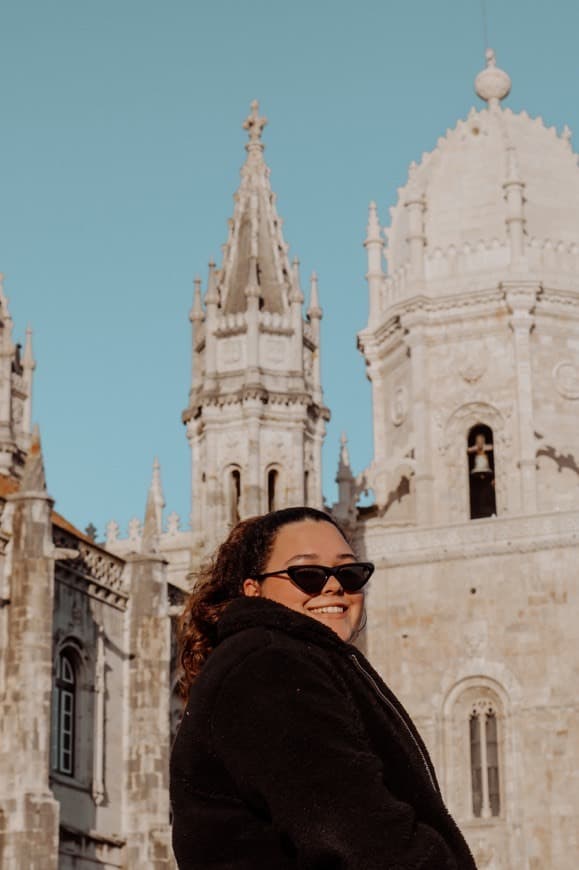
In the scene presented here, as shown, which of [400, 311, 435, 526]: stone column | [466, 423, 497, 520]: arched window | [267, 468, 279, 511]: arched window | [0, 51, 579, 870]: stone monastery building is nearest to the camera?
[0, 51, 579, 870]: stone monastery building

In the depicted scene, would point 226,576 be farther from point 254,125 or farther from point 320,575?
point 254,125

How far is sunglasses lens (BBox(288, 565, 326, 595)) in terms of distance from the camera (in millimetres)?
3467

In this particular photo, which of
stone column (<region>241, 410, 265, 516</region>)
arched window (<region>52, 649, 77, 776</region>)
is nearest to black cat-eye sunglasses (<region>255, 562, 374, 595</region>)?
arched window (<region>52, 649, 77, 776</region>)

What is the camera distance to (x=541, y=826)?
3231 cm

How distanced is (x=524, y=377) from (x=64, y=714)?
14142 mm

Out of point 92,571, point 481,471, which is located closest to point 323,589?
point 92,571

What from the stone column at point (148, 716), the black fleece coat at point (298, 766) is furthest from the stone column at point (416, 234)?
the black fleece coat at point (298, 766)

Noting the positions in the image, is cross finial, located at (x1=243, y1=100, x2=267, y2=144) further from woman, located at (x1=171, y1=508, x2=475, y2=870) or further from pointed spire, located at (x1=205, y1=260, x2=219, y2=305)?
woman, located at (x1=171, y1=508, x2=475, y2=870)

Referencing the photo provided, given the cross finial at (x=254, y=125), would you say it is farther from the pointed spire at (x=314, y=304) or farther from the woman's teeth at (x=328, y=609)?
the woman's teeth at (x=328, y=609)

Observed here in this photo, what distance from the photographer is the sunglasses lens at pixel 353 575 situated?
137 inches

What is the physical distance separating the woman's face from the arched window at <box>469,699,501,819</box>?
30826 mm

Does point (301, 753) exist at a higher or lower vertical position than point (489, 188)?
lower

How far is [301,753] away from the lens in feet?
9.65

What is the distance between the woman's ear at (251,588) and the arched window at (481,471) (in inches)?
1318
